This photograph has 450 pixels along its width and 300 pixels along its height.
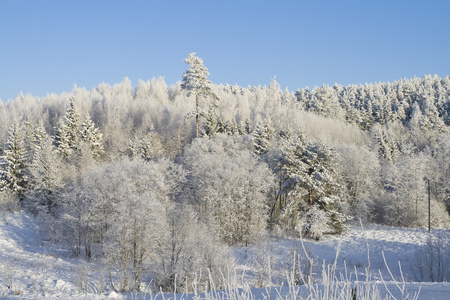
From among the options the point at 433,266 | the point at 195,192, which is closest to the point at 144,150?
the point at 195,192

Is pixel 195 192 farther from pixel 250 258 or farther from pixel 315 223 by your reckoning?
pixel 315 223

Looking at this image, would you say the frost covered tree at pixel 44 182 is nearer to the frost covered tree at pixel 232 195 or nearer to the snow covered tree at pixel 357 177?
the frost covered tree at pixel 232 195

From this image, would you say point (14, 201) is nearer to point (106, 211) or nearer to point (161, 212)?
point (106, 211)

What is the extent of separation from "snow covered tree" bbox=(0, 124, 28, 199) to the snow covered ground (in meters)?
4.70

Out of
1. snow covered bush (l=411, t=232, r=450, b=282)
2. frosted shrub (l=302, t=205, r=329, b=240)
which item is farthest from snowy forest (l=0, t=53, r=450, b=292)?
snow covered bush (l=411, t=232, r=450, b=282)

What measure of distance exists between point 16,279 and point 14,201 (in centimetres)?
1939

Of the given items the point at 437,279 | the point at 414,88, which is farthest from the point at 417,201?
the point at 414,88

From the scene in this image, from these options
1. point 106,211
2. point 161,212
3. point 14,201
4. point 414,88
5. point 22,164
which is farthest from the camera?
point 414,88

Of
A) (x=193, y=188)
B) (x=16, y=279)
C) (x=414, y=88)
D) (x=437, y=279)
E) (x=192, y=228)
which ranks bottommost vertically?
(x=16, y=279)

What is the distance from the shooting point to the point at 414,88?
371ft

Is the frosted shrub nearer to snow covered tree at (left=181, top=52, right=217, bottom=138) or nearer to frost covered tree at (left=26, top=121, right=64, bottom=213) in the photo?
snow covered tree at (left=181, top=52, right=217, bottom=138)

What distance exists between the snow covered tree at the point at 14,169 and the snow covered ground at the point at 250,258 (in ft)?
15.4

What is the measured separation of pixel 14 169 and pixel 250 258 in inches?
1251

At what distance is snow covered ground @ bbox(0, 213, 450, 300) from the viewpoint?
1961cm
